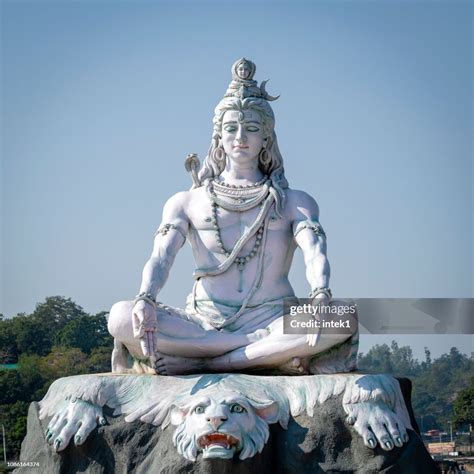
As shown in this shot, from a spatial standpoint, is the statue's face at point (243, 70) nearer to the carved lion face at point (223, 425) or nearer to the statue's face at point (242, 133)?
the statue's face at point (242, 133)

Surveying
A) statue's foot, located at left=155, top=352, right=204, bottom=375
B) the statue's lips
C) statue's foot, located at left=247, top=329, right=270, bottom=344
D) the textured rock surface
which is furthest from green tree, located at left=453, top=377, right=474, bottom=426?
the statue's lips

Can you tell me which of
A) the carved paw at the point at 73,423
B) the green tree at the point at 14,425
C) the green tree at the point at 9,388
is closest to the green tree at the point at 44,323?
the green tree at the point at 9,388

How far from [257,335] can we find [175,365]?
2.08 feet

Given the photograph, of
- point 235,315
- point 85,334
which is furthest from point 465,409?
point 235,315

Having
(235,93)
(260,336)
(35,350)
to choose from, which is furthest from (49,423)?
(35,350)

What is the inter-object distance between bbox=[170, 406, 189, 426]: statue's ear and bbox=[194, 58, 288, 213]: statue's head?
2031 mm

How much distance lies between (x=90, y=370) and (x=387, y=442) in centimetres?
1291

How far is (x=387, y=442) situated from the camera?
893 cm

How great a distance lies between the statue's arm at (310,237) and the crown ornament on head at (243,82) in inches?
33.4

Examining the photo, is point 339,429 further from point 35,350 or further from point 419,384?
point 419,384

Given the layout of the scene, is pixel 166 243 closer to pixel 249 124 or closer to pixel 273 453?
pixel 249 124

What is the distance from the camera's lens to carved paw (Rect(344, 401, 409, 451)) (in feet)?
29.3

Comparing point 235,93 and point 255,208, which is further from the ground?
point 235,93

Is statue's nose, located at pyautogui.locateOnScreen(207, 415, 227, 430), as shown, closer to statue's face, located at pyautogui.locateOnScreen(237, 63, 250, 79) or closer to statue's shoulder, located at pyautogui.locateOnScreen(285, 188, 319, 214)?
statue's shoulder, located at pyautogui.locateOnScreen(285, 188, 319, 214)
